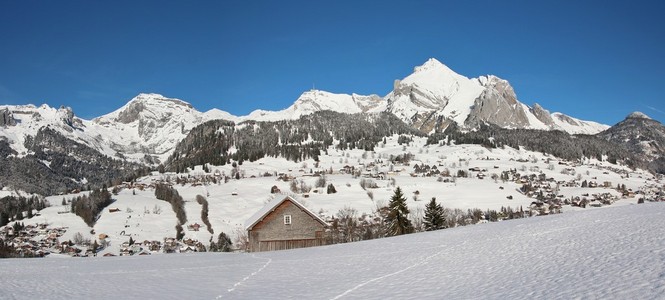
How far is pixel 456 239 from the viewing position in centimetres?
2442

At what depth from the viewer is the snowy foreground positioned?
35.4 ft

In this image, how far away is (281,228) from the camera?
53000mm

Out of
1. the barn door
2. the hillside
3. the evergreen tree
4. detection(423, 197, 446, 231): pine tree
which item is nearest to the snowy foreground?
the barn door

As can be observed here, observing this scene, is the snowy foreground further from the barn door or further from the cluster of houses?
the cluster of houses

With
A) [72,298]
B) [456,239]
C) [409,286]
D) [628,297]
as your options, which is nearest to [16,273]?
[72,298]

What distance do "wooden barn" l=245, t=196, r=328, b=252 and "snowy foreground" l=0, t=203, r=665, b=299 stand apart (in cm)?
2988

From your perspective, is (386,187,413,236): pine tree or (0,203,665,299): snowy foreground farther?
(386,187,413,236): pine tree

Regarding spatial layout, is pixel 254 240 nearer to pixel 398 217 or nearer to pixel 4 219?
pixel 398 217

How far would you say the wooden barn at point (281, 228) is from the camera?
173 feet

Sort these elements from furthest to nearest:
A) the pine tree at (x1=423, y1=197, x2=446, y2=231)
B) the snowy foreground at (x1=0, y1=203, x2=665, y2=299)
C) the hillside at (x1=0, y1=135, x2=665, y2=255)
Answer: the hillside at (x1=0, y1=135, x2=665, y2=255) < the pine tree at (x1=423, y1=197, x2=446, y2=231) < the snowy foreground at (x1=0, y1=203, x2=665, y2=299)

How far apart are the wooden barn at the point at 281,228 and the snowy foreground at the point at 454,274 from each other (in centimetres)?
2988

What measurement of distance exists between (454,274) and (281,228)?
131 ft

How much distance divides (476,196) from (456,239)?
13599cm

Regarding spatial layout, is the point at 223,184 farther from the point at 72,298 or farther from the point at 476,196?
the point at 72,298
